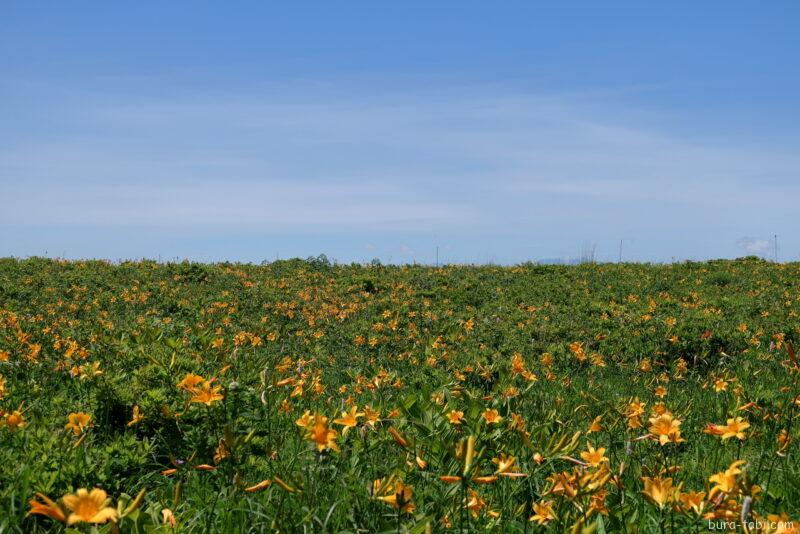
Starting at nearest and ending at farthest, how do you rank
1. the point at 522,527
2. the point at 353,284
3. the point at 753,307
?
the point at 522,527
the point at 753,307
the point at 353,284

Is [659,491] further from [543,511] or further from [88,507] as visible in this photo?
[88,507]

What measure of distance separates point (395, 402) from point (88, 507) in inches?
140

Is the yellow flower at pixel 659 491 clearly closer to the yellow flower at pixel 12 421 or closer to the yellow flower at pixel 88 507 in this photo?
the yellow flower at pixel 88 507

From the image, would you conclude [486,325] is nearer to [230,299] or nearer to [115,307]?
[230,299]

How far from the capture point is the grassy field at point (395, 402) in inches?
95.6

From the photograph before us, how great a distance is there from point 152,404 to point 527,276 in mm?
14110

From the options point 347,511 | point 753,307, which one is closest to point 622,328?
point 753,307

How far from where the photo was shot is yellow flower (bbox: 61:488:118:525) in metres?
1.61

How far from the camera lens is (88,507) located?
1.67 metres

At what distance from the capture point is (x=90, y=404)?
4145 millimetres

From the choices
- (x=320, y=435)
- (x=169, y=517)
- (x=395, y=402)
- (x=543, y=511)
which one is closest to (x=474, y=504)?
(x=543, y=511)

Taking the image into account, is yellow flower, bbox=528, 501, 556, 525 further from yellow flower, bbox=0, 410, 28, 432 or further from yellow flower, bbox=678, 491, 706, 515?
yellow flower, bbox=0, 410, 28, 432

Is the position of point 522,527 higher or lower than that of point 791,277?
lower
